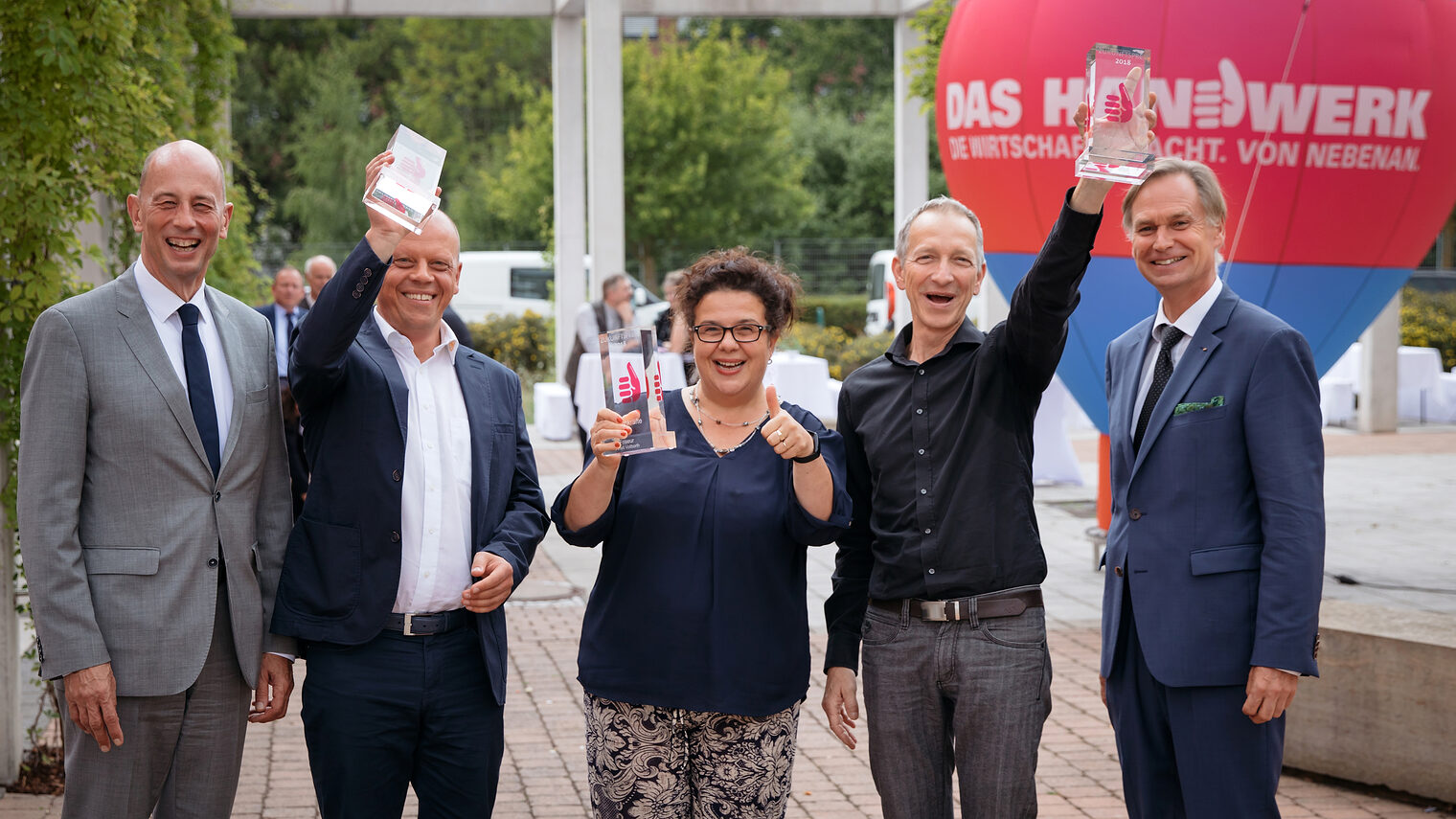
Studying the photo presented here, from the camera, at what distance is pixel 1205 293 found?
3.40 metres

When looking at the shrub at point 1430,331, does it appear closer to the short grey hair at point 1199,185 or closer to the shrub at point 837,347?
the shrub at point 837,347

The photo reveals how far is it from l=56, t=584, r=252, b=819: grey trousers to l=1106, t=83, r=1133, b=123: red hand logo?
2.36m

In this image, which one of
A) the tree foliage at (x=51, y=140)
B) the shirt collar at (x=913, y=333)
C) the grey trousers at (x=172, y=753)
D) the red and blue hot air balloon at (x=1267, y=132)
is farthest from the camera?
the red and blue hot air balloon at (x=1267, y=132)

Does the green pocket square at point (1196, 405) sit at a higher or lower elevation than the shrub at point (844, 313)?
lower

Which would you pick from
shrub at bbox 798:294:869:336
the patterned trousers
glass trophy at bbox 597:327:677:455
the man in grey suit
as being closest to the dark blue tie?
the man in grey suit

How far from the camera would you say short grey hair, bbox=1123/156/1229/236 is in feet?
11.1

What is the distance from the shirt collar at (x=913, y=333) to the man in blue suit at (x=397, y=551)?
41.5 inches

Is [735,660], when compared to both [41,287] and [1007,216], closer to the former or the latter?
[41,287]

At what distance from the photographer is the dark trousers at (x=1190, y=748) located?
3219mm

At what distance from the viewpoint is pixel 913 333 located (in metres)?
3.47

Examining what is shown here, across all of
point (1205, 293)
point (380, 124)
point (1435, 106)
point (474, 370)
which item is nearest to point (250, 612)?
point (474, 370)

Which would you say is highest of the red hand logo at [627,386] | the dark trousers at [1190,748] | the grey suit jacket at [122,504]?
the red hand logo at [627,386]

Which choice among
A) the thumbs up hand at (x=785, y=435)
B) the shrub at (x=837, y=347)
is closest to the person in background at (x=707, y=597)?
the thumbs up hand at (x=785, y=435)

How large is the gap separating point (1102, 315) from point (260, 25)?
38012mm
